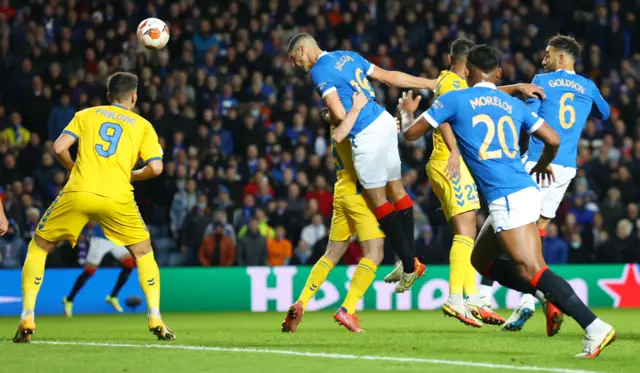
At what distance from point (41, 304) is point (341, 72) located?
7943 mm

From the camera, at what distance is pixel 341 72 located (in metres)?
10.1

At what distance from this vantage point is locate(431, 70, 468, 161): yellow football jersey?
10383 millimetres

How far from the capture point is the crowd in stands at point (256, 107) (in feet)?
58.4

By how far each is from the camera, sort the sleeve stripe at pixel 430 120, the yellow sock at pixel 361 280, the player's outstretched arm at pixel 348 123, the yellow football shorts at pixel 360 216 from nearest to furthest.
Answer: the sleeve stripe at pixel 430 120 < the player's outstretched arm at pixel 348 123 < the yellow sock at pixel 361 280 < the yellow football shorts at pixel 360 216

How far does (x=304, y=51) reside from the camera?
33.5 feet

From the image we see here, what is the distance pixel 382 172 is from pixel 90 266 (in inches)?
257

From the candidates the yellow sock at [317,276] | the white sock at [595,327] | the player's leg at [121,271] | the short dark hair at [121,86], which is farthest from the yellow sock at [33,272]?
the player's leg at [121,271]

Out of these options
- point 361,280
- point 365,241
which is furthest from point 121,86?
point 361,280

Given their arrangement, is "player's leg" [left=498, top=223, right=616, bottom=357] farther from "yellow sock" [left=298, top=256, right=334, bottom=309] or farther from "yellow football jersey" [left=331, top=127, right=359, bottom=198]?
"yellow sock" [left=298, top=256, right=334, bottom=309]

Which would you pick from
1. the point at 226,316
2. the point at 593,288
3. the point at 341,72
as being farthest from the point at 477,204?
the point at 593,288

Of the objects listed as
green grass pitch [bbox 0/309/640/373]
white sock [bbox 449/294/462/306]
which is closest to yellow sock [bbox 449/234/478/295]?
white sock [bbox 449/294/462/306]

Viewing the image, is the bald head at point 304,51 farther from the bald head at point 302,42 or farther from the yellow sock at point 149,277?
the yellow sock at point 149,277

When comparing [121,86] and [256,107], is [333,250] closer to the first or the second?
[121,86]

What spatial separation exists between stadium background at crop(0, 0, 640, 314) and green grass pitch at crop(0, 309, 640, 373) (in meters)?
5.66
